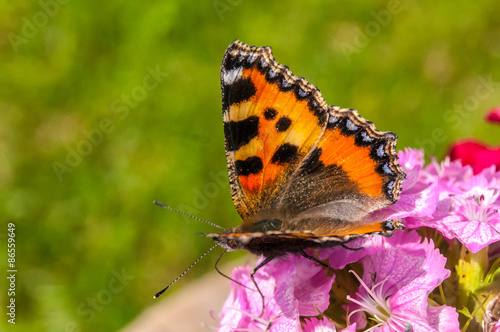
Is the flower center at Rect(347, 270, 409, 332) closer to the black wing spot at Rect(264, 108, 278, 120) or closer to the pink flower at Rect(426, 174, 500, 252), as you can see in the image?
the pink flower at Rect(426, 174, 500, 252)

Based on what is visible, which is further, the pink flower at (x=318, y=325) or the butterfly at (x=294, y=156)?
the butterfly at (x=294, y=156)

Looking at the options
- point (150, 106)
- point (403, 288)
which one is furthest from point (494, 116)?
point (150, 106)

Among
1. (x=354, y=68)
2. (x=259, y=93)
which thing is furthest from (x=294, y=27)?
(x=259, y=93)

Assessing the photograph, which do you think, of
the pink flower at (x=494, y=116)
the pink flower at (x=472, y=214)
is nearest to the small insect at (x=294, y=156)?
the pink flower at (x=472, y=214)

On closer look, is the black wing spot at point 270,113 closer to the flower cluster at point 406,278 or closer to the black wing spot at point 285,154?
the black wing spot at point 285,154

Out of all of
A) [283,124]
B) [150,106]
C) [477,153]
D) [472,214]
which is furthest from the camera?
[150,106]

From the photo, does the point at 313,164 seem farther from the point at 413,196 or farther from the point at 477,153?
the point at 477,153
